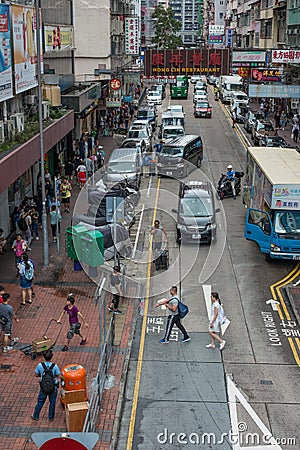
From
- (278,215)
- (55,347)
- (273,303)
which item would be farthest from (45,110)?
(55,347)

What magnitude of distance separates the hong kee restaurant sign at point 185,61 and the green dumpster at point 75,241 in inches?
1155

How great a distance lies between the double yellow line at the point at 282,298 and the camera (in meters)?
15.5

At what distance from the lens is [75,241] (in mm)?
20234

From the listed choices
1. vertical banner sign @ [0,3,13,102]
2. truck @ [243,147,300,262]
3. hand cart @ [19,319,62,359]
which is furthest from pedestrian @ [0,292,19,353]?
truck @ [243,147,300,262]

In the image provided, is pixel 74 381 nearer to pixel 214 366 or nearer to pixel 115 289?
pixel 214 366

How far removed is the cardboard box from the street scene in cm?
4

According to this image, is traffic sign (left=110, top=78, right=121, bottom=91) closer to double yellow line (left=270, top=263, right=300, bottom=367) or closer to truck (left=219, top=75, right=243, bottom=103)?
truck (left=219, top=75, right=243, bottom=103)

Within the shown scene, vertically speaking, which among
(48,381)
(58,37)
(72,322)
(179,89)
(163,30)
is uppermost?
(163,30)

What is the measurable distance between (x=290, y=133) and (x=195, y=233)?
3272 cm

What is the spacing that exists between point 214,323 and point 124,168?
1751 cm

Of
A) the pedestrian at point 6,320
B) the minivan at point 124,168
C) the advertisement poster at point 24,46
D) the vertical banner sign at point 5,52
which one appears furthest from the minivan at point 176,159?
the pedestrian at point 6,320

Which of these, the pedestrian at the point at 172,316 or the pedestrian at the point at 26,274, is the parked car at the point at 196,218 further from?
the pedestrian at the point at 172,316

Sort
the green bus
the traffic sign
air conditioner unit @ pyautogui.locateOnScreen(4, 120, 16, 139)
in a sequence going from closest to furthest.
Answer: air conditioner unit @ pyautogui.locateOnScreen(4, 120, 16, 139), the traffic sign, the green bus

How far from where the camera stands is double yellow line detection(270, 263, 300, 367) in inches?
609
